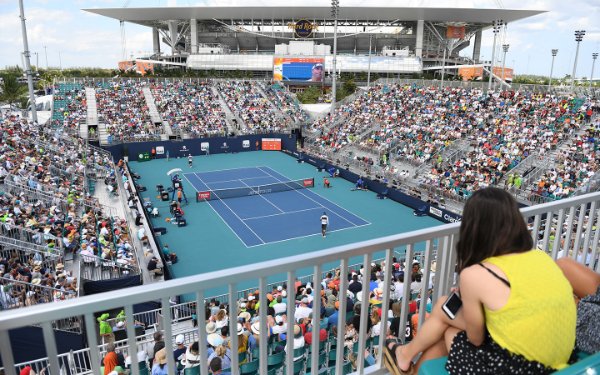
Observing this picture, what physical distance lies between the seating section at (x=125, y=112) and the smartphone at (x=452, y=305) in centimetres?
4131

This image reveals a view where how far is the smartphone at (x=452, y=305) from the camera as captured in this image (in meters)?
2.84

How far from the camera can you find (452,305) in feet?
9.36

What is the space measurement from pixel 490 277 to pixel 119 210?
23622 millimetres

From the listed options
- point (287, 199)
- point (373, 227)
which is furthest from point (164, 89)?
point (373, 227)

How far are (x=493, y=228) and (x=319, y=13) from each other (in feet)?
247

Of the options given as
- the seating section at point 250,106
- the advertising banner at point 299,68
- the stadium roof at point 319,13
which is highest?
the stadium roof at point 319,13

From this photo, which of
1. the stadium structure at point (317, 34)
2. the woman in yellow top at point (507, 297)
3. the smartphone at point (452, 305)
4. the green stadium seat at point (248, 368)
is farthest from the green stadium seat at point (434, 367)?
the stadium structure at point (317, 34)

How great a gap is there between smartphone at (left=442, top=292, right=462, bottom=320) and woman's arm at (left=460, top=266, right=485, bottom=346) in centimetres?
20

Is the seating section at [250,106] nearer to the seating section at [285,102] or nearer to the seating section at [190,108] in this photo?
the seating section at [285,102]

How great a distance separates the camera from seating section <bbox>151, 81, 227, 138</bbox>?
4612cm

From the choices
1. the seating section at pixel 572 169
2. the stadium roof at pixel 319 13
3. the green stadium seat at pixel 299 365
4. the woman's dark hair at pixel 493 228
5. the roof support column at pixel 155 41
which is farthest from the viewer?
the roof support column at pixel 155 41

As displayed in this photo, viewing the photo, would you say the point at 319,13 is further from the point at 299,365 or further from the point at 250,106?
the point at 299,365

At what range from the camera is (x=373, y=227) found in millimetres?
23172

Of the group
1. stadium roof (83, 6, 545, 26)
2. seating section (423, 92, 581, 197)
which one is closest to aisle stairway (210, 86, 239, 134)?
stadium roof (83, 6, 545, 26)
